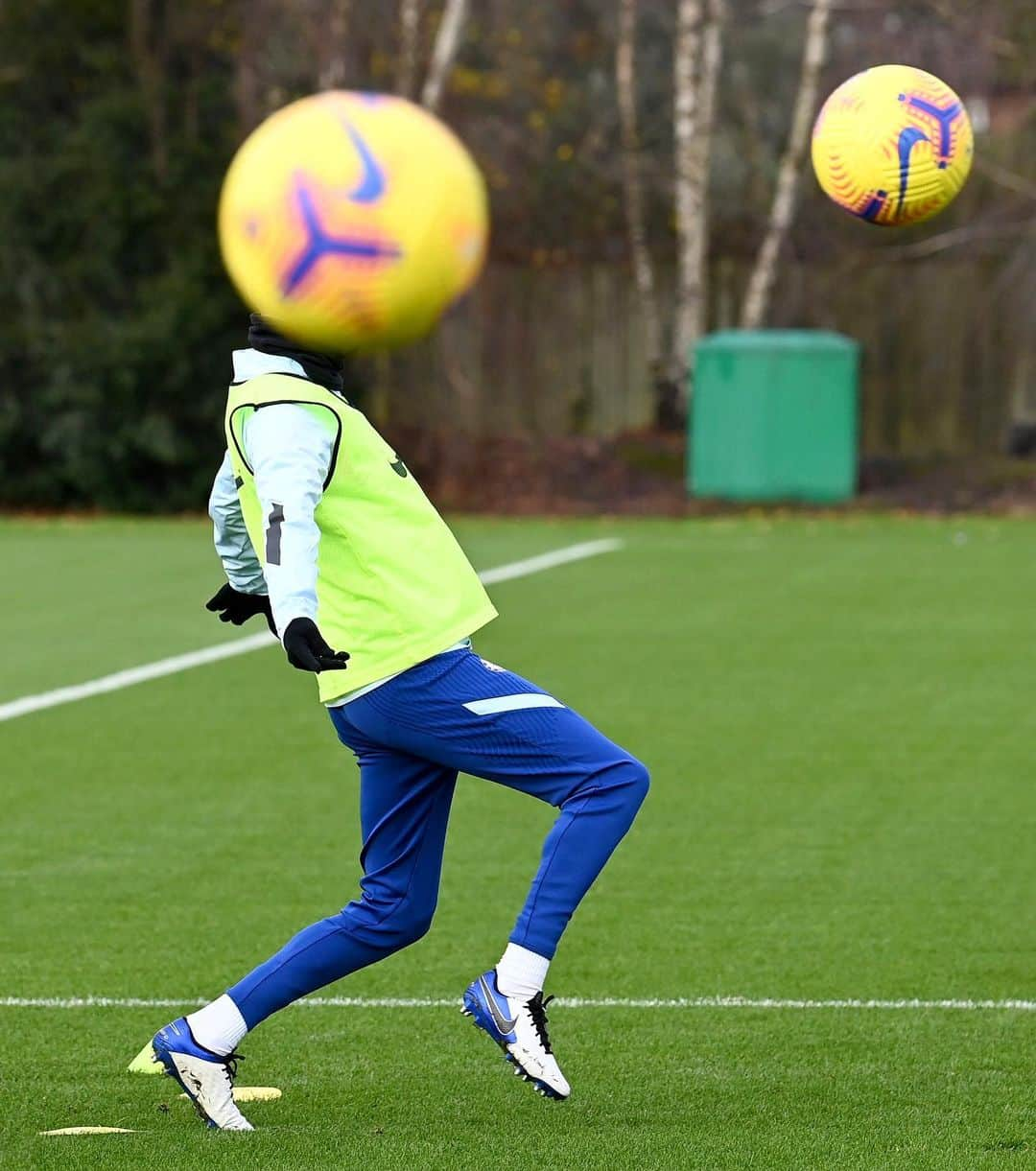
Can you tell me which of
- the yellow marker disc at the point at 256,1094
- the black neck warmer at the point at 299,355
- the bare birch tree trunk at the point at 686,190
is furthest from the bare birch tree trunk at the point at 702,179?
the black neck warmer at the point at 299,355

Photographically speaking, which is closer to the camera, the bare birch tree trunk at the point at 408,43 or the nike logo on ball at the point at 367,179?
the nike logo on ball at the point at 367,179

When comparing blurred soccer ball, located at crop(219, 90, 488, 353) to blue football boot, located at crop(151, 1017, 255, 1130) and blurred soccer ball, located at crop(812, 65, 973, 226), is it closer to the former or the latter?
blue football boot, located at crop(151, 1017, 255, 1130)

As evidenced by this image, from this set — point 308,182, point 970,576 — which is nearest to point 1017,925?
point 308,182

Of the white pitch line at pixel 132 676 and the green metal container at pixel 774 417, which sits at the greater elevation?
the white pitch line at pixel 132 676

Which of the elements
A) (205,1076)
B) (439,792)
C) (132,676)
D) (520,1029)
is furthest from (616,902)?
(132,676)

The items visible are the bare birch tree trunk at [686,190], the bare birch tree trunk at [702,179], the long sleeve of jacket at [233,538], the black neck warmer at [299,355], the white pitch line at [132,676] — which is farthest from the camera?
the bare birch tree trunk at [702,179]

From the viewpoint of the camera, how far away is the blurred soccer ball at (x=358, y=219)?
4812 mm

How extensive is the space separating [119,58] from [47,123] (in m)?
1.35

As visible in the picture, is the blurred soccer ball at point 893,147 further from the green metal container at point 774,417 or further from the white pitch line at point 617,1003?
the green metal container at point 774,417

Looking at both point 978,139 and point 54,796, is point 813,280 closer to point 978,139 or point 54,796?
point 978,139

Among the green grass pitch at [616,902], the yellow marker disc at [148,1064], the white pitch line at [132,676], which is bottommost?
the white pitch line at [132,676]

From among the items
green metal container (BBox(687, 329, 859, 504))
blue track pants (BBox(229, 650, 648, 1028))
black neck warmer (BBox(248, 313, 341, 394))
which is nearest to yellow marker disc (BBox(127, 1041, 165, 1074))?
blue track pants (BBox(229, 650, 648, 1028))

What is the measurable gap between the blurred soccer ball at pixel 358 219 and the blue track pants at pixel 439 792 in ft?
3.04

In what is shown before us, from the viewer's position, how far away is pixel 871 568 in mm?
20547
